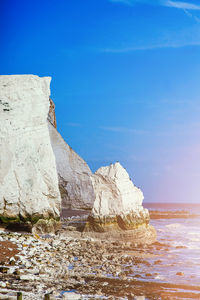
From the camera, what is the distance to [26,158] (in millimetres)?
19484

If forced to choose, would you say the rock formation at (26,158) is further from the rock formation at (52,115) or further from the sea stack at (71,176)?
the rock formation at (52,115)

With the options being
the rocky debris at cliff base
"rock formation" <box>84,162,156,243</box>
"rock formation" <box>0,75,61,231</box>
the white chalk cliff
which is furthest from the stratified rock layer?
the rocky debris at cliff base

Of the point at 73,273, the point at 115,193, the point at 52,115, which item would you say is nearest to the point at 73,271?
the point at 73,273

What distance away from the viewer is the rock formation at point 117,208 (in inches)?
816

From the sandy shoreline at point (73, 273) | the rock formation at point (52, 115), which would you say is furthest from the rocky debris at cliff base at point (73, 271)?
the rock formation at point (52, 115)

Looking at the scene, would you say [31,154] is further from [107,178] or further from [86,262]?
[86,262]

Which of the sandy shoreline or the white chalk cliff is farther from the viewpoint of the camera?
the white chalk cliff

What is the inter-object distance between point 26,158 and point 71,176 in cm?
2579

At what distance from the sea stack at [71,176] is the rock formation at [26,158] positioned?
915 inches

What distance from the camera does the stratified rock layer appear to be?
44656 millimetres

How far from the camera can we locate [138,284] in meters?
11.1

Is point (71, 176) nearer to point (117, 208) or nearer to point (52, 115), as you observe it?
point (52, 115)

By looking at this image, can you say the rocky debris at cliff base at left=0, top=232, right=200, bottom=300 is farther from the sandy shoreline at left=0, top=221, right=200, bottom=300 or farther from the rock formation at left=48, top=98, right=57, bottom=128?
the rock formation at left=48, top=98, right=57, bottom=128

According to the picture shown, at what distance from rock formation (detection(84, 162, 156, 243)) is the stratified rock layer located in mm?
22138
